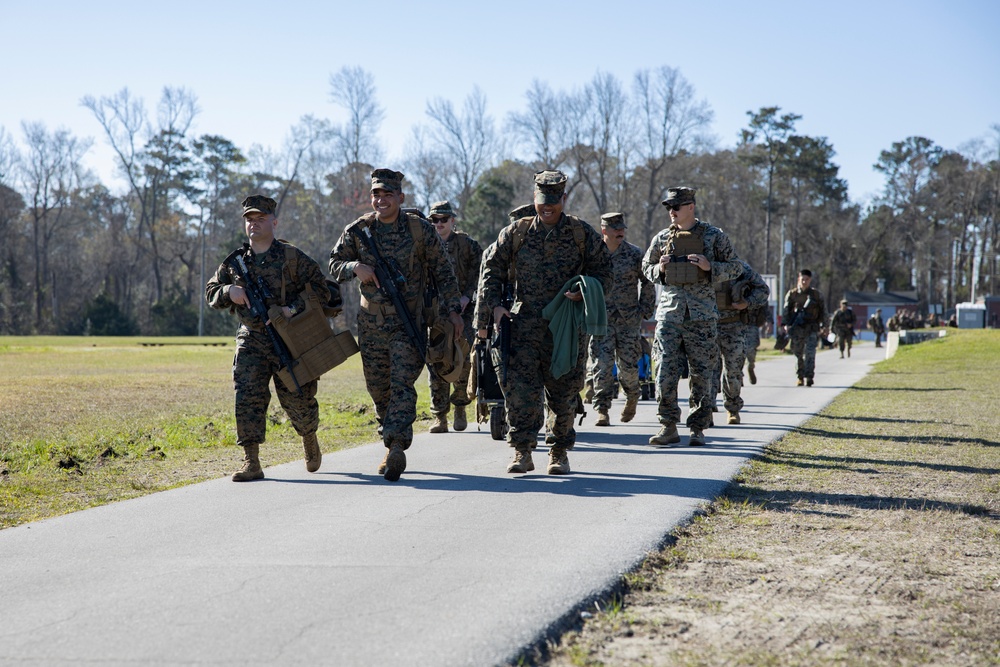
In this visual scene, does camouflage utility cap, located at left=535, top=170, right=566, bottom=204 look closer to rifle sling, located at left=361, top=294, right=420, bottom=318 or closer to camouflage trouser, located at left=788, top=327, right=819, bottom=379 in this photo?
rifle sling, located at left=361, top=294, right=420, bottom=318

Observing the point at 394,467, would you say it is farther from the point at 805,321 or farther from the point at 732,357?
the point at 805,321

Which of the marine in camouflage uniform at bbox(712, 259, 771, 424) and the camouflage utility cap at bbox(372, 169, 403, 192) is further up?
the camouflage utility cap at bbox(372, 169, 403, 192)

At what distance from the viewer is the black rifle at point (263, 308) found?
7781 millimetres

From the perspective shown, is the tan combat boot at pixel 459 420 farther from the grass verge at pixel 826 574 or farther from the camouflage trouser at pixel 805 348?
the camouflage trouser at pixel 805 348

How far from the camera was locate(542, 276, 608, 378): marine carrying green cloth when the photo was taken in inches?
298

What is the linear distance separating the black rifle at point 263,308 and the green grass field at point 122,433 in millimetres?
1228

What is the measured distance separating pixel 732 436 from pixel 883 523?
4.58 meters

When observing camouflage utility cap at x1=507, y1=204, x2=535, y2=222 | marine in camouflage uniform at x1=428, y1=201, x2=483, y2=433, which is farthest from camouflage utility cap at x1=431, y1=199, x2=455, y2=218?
camouflage utility cap at x1=507, y1=204, x2=535, y2=222

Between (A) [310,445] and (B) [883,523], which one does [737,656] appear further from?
(A) [310,445]

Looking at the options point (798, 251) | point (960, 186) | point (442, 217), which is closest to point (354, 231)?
point (442, 217)

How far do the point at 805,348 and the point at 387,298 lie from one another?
13274 mm

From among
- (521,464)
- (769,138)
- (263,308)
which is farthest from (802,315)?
(769,138)

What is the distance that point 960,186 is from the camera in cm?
8912

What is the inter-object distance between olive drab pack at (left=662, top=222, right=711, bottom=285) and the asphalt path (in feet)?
5.48
